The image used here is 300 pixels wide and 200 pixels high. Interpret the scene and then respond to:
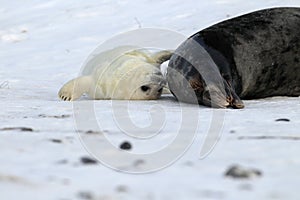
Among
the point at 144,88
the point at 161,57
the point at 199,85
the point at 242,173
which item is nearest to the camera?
the point at 242,173

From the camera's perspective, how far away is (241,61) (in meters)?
4.40

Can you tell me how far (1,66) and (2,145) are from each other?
446 centimetres

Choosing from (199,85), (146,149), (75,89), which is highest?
(146,149)

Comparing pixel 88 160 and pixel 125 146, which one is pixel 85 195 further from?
pixel 125 146

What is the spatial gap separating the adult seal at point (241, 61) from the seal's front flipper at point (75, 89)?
0.65 m

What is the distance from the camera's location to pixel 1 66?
21.5ft

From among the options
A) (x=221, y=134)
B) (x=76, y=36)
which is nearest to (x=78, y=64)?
(x=76, y=36)

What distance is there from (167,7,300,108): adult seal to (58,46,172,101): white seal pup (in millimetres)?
165

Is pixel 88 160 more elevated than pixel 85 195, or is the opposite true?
pixel 85 195

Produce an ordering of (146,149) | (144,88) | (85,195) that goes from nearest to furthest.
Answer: (85,195), (146,149), (144,88)

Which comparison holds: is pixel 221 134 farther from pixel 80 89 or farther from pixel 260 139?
pixel 80 89

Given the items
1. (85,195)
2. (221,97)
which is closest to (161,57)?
(221,97)

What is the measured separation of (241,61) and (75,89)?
123 centimetres

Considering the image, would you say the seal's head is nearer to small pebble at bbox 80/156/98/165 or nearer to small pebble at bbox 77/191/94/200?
small pebble at bbox 80/156/98/165
